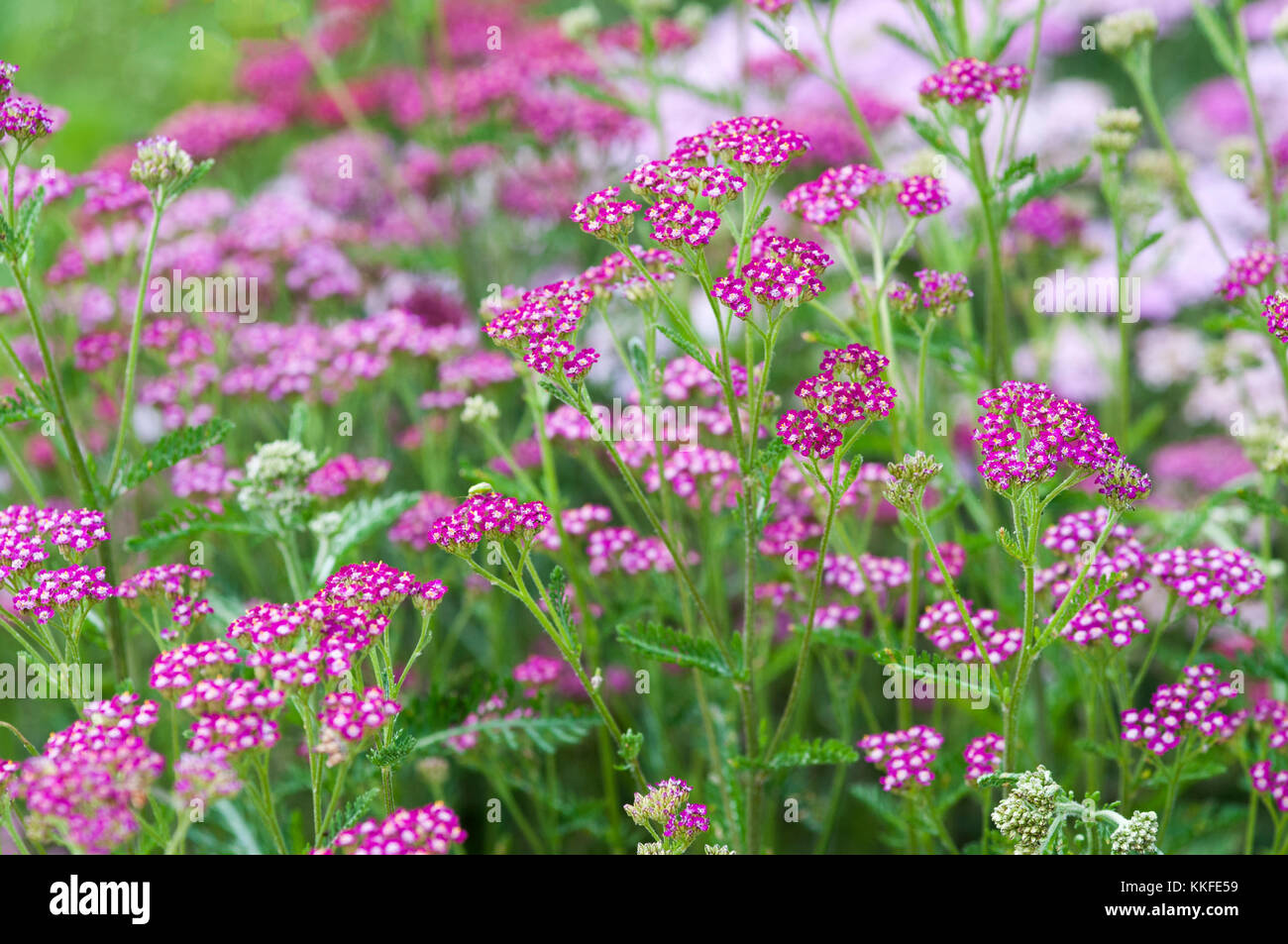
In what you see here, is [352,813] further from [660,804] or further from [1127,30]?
[1127,30]

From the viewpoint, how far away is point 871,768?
341 centimetres

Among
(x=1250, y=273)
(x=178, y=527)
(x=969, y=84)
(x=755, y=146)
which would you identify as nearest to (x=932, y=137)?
(x=969, y=84)

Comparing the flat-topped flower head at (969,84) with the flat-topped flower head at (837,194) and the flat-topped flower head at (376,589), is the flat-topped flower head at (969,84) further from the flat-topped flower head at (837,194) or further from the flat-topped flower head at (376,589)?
the flat-topped flower head at (376,589)

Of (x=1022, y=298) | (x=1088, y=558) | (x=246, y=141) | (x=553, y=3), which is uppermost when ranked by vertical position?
(x=553, y=3)

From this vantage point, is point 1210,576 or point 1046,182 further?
point 1046,182

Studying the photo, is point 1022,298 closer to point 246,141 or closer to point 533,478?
point 533,478

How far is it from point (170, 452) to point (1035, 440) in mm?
1656

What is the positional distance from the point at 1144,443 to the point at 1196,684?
86.6 inches

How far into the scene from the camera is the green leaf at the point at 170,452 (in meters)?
2.43

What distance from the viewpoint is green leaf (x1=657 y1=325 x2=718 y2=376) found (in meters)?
2.12

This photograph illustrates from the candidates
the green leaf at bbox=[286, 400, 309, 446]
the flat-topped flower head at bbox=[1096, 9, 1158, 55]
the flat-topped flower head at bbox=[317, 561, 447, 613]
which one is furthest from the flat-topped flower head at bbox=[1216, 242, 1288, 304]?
the green leaf at bbox=[286, 400, 309, 446]

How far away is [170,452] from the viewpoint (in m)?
2.46

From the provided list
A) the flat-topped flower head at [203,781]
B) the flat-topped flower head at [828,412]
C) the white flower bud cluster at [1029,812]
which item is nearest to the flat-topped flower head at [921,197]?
the flat-topped flower head at [828,412]
